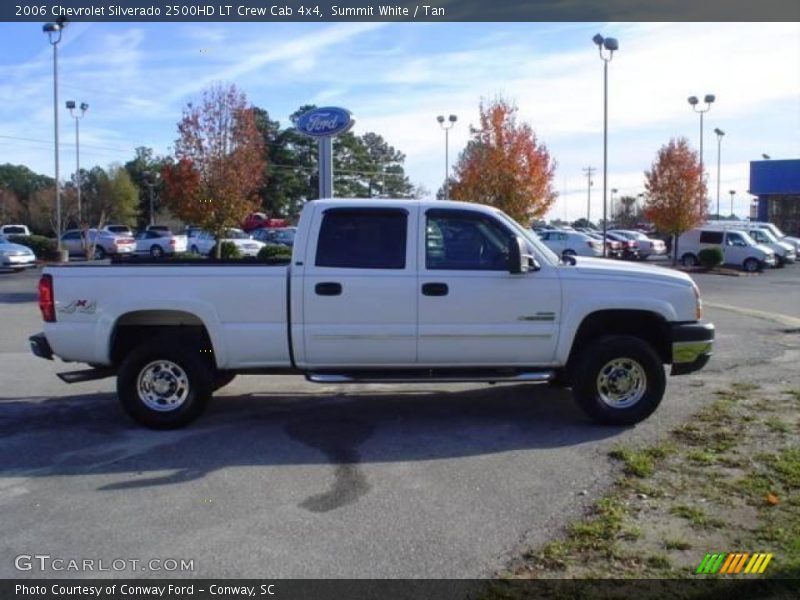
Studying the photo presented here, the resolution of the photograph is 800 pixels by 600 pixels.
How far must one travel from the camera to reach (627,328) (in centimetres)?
739

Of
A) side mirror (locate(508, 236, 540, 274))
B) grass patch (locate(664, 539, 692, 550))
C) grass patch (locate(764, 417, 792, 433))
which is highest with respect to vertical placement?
side mirror (locate(508, 236, 540, 274))

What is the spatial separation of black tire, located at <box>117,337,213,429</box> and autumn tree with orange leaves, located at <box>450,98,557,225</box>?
60.1 ft

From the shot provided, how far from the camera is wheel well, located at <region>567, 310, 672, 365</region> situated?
718 centimetres

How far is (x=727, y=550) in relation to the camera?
177 inches

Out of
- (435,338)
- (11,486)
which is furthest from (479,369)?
(11,486)

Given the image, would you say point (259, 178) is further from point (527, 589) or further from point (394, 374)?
point (527, 589)

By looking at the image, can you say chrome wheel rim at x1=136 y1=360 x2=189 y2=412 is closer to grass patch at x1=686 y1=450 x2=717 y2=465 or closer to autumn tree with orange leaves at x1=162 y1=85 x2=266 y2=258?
grass patch at x1=686 y1=450 x2=717 y2=465

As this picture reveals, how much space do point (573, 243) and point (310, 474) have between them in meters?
30.4

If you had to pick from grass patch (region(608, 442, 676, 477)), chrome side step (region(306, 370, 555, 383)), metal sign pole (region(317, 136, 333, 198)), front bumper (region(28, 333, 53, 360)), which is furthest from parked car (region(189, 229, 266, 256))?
grass patch (region(608, 442, 676, 477))

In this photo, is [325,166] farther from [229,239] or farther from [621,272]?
[229,239]

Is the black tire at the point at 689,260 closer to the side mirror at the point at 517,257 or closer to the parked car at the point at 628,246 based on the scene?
the parked car at the point at 628,246

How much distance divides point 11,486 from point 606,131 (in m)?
30.5

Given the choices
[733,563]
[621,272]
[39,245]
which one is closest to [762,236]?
[39,245]

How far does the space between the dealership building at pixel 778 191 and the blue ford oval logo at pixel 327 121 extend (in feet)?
182
